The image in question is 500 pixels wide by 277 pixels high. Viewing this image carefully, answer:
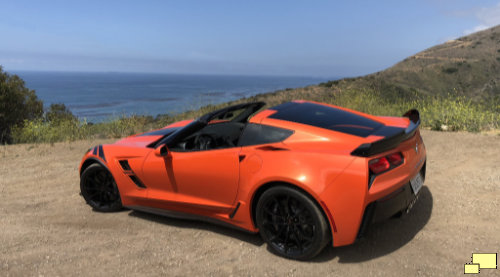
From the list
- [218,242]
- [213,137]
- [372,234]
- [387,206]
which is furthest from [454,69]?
[218,242]

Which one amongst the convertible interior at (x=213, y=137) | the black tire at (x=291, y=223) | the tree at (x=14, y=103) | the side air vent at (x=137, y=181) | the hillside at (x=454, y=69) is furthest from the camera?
the hillside at (x=454, y=69)

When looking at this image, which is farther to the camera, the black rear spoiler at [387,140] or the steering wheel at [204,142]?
the steering wheel at [204,142]

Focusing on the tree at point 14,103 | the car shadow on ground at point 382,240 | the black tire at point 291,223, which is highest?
the tree at point 14,103

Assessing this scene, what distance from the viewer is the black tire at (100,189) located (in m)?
4.38

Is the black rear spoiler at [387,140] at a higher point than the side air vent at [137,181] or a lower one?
higher

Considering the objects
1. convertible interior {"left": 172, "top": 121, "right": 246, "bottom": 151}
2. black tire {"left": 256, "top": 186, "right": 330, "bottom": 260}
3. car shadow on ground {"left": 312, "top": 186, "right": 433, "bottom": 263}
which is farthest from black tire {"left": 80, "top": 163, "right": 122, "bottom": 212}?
car shadow on ground {"left": 312, "top": 186, "right": 433, "bottom": 263}

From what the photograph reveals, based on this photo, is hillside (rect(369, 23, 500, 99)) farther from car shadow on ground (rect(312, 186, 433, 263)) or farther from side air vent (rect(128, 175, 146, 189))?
side air vent (rect(128, 175, 146, 189))

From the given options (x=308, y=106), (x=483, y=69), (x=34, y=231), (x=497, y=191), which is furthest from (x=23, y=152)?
(x=483, y=69)

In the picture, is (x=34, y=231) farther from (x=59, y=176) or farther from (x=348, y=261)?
(x=348, y=261)

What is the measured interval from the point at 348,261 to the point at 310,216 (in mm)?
602

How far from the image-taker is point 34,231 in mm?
3914

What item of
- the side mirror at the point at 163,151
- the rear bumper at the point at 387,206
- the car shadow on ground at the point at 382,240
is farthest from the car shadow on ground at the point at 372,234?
the side mirror at the point at 163,151

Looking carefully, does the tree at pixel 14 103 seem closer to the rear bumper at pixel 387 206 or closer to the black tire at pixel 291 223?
the black tire at pixel 291 223

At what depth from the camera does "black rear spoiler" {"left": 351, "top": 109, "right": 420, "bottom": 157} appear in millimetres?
2660
